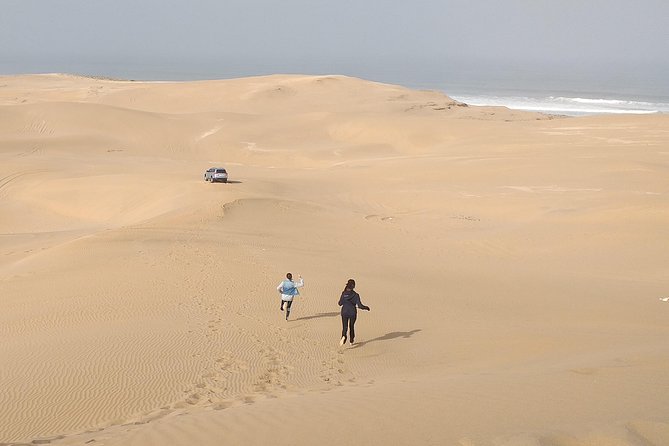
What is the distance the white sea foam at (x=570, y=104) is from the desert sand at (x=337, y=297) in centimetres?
4358

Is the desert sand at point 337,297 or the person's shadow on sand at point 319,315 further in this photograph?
the person's shadow on sand at point 319,315

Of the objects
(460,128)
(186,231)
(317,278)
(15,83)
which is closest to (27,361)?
(317,278)

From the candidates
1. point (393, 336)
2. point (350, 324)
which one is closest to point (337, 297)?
point (393, 336)

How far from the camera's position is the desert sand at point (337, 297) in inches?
271

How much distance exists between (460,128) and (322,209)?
26.0 m

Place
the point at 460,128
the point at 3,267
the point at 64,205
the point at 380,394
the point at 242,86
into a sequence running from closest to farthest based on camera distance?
the point at 380,394 → the point at 3,267 → the point at 64,205 → the point at 460,128 → the point at 242,86

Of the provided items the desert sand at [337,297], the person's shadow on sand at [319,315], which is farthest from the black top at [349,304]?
the person's shadow on sand at [319,315]

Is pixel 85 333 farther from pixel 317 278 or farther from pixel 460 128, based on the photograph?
pixel 460 128

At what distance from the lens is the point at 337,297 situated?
47.1ft

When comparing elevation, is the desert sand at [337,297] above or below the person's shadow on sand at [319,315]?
above

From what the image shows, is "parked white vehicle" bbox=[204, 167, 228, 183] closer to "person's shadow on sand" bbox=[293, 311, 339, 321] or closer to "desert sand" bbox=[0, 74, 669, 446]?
"desert sand" bbox=[0, 74, 669, 446]

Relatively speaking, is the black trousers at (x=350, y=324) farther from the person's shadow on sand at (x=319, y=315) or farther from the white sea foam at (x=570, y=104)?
the white sea foam at (x=570, y=104)

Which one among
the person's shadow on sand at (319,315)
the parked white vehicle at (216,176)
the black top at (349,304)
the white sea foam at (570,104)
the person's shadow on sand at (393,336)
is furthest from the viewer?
the white sea foam at (570,104)

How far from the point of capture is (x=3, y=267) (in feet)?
56.6
